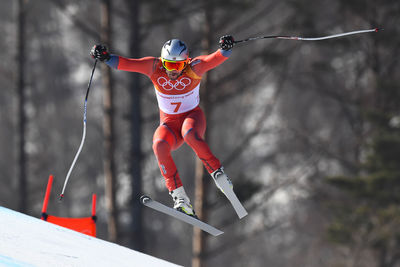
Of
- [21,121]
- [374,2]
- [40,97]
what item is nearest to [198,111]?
[21,121]

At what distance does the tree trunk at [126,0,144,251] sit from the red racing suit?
6017 mm

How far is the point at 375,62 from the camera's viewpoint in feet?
56.7

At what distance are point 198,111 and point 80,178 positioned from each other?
22.3 meters

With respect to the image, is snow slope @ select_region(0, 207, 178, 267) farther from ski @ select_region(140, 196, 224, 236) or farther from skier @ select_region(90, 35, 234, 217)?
skier @ select_region(90, 35, 234, 217)

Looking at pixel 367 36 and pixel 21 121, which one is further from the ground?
pixel 367 36

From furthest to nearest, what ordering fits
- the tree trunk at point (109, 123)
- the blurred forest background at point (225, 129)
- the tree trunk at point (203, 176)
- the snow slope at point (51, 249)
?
the blurred forest background at point (225, 129) → the tree trunk at point (203, 176) → the tree trunk at point (109, 123) → the snow slope at point (51, 249)

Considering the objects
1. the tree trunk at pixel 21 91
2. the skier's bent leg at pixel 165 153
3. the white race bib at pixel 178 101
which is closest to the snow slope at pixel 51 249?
the skier's bent leg at pixel 165 153

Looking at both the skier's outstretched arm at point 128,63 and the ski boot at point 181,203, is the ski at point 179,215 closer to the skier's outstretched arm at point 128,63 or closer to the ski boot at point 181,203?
the ski boot at point 181,203

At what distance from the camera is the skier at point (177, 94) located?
19.2 ft

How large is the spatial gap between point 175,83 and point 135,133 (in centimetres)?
676

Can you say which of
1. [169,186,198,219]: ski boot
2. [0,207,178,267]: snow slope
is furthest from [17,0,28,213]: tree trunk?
[169,186,198,219]: ski boot

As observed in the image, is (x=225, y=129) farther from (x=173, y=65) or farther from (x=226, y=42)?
(x=226, y=42)

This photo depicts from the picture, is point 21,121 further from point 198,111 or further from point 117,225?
point 198,111

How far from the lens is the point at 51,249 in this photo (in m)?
5.24
